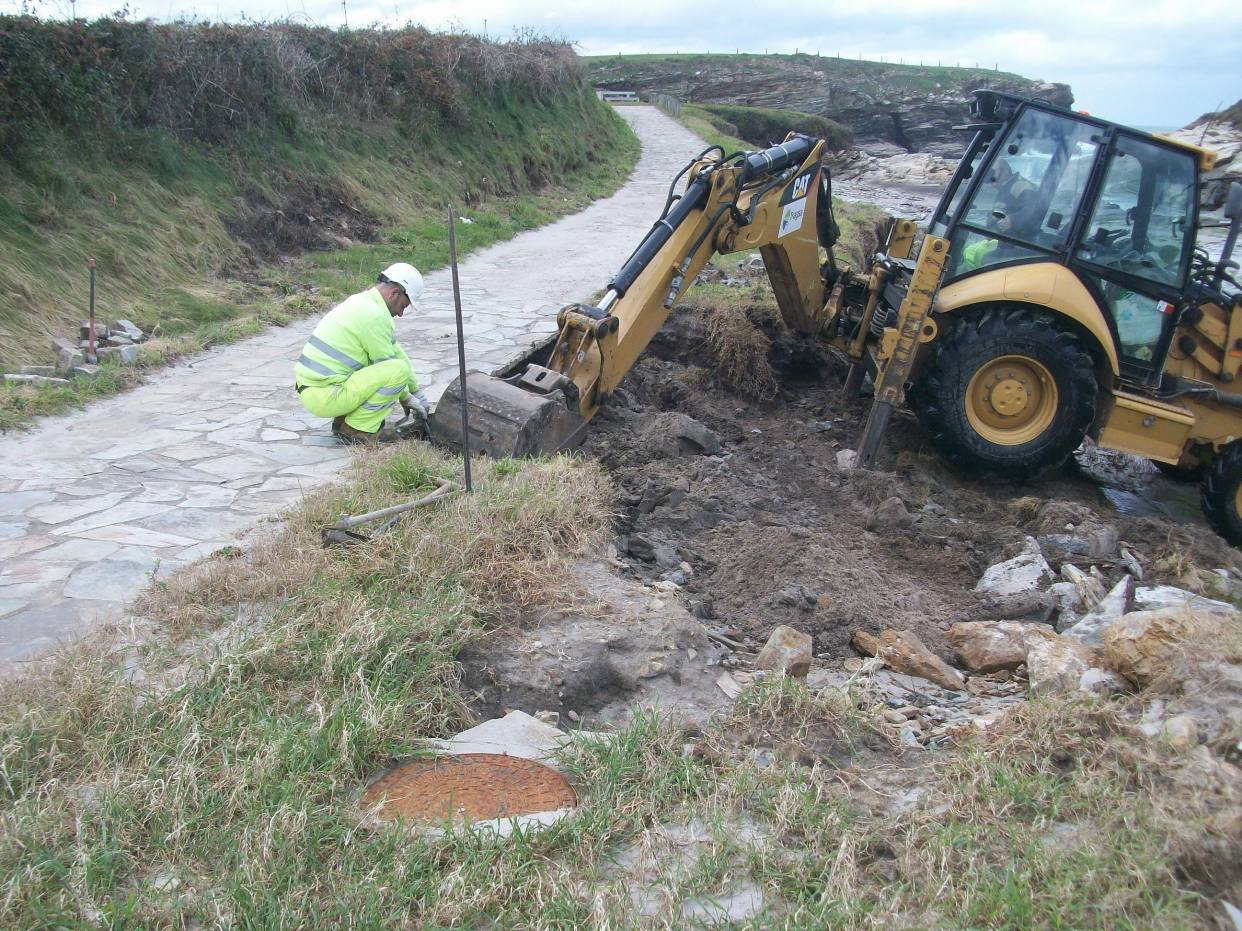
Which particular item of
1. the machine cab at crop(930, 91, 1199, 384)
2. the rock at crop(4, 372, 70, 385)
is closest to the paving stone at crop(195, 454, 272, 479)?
the rock at crop(4, 372, 70, 385)

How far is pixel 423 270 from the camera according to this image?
12.3m

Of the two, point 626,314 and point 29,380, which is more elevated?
point 626,314

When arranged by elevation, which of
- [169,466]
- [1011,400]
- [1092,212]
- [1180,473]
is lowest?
[1180,473]

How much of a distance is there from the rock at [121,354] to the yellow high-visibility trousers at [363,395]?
2405mm

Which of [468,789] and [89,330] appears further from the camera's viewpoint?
[89,330]

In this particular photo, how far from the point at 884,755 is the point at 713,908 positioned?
109 cm

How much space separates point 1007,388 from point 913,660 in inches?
127

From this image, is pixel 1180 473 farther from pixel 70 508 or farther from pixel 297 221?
pixel 297 221

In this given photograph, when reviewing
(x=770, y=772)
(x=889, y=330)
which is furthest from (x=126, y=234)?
(x=770, y=772)

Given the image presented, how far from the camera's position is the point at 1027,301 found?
659 cm

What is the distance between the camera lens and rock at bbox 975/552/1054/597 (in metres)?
5.24

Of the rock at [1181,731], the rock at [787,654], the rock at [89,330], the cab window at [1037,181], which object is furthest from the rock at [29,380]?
the rock at [1181,731]

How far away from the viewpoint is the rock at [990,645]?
450 cm

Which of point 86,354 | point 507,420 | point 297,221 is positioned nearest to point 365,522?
point 507,420
